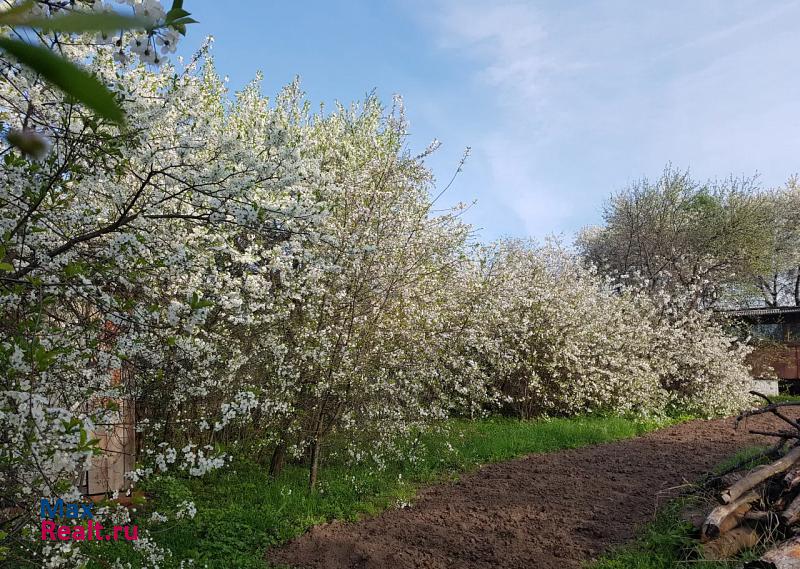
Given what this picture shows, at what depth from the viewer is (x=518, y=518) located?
582cm

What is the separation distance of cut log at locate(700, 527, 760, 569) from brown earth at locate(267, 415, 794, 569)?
2.42ft

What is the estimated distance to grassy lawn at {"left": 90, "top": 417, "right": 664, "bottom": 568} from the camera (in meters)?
4.96

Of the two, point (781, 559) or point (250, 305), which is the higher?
point (250, 305)

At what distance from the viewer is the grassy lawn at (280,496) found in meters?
4.96

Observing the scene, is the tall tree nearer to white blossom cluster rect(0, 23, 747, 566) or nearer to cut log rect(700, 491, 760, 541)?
white blossom cluster rect(0, 23, 747, 566)

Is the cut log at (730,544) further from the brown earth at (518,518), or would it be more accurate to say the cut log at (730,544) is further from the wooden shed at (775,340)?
the wooden shed at (775,340)

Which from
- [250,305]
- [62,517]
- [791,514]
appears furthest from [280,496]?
[791,514]

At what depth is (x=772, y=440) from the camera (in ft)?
32.4

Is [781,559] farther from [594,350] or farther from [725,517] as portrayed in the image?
[594,350]

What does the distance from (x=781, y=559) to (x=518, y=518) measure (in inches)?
104

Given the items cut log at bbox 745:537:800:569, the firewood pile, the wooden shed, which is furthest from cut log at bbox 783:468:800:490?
the wooden shed

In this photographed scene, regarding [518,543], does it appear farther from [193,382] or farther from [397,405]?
[193,382]

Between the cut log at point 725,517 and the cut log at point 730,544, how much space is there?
0.04m

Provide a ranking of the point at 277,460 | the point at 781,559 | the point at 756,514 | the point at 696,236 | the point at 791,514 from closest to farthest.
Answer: the point at 781,559
the point at 791,514
the point at 756,514
the point at 277,460
the point at 696,236
